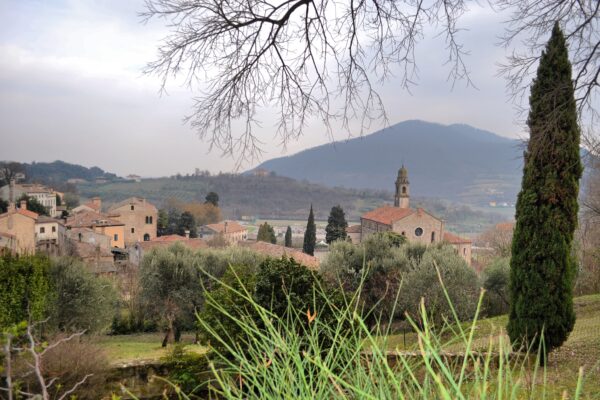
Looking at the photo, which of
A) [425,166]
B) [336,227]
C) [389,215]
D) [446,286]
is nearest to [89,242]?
[336,227]

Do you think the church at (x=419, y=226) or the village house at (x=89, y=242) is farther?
the church at (x=419, y=226)

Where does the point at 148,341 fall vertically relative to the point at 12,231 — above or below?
below

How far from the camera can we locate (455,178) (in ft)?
409

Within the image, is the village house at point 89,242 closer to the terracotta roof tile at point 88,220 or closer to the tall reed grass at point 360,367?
the terracotta roof tile at point 88,220

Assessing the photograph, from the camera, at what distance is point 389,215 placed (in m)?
36.2

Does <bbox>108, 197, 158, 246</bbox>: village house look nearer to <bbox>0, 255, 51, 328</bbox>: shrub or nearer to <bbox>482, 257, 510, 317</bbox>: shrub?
<bbox>0, 255, 51, 328</bbox>: shrub

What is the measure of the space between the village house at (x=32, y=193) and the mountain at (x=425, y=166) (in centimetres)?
7210

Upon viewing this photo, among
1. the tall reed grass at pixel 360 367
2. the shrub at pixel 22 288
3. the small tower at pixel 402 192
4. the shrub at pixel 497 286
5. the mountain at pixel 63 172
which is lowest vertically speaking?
the shrub at pixel 497 286

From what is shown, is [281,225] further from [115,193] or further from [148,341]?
[148,341]

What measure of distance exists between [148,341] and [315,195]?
172 ft

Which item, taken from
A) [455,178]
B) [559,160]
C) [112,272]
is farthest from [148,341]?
[455,178]

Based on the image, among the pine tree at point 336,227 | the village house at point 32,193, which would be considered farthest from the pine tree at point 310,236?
the village house at point 32,193

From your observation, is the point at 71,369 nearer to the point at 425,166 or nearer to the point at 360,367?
the point at 360,367

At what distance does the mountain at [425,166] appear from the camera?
4331 inches
